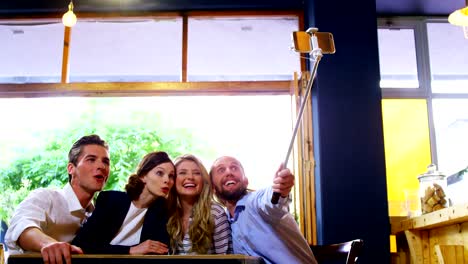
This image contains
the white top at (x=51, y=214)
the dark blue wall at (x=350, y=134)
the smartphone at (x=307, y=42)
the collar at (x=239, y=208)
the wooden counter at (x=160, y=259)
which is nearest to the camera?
the wooden counter at (x=160, y=259)

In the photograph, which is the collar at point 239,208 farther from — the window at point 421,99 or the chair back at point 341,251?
the window at point 421,99

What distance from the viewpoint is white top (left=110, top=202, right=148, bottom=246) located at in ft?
7.57

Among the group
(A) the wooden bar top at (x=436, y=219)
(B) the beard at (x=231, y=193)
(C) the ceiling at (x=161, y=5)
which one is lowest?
(A) the wooden bar top at (x=436, y=219)

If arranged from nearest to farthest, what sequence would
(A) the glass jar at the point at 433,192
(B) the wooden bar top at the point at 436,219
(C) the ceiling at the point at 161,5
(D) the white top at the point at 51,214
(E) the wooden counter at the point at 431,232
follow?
(D) the white top at the point at 51,214 → (B) the wooden bar top at the point at 436,219 → (E) the wooden counter at the point at 431,232 → (A) the glass jar at the point at 433,192 → (C) the ceiling at the point at 161,5

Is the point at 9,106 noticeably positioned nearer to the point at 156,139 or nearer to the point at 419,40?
the point at 156,139

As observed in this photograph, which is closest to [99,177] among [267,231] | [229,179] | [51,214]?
[51,214]

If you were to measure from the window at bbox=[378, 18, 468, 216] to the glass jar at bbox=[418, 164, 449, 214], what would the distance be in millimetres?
585

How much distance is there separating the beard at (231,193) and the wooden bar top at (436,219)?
3.67ft

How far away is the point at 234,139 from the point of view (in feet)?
14.7

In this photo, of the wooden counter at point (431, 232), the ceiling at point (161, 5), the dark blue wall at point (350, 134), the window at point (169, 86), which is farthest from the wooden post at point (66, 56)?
the wooden counter at point (431, 232)

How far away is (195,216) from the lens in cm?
257

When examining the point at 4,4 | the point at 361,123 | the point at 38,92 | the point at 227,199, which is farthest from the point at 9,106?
the point at 361,123

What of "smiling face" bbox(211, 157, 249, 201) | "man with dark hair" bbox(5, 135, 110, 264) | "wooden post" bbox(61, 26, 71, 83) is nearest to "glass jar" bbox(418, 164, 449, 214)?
"smiling face" bbox(211, 157, 249, 201)

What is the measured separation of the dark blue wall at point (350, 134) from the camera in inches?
147
